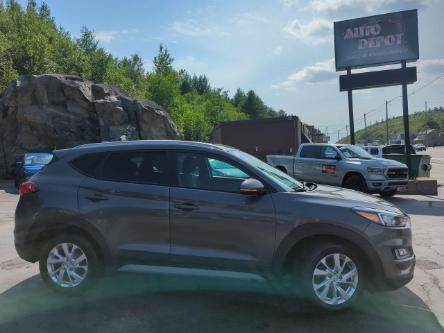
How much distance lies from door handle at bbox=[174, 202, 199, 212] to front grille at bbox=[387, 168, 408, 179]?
11.1 m

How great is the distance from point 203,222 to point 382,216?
183 cm

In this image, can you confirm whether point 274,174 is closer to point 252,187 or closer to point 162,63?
point 252,187

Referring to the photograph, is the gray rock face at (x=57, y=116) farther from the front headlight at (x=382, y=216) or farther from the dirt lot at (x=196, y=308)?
the front headlight at (x=382, y=216)

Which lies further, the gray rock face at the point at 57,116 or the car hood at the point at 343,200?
the gray rock face at the point at 57,116

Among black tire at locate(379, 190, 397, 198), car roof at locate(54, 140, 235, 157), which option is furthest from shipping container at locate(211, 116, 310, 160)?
car roof at locate(54, 140, 235, 157)

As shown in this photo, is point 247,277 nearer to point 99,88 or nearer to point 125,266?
point 125,266

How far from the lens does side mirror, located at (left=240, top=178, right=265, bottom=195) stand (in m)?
4.84

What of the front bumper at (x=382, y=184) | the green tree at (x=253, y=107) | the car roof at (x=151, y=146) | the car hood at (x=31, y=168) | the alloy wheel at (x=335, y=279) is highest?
the green tree at (x=253, y=107)

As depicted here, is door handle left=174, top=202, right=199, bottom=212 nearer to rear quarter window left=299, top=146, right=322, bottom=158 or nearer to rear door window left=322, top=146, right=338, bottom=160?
rear door window left=322, top=146, right=338, bottom=160

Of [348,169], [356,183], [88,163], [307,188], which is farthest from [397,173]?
[88,163]

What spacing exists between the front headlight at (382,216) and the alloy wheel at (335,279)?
465 millimetres

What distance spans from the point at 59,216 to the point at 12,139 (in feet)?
82.4

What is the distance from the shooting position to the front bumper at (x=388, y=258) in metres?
4.70

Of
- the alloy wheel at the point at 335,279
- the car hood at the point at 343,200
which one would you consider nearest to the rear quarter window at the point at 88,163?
the car hood at the point at 343,200
